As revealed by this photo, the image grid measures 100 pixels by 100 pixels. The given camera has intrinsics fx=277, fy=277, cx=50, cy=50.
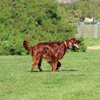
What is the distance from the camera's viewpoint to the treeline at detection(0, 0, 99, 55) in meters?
20.1

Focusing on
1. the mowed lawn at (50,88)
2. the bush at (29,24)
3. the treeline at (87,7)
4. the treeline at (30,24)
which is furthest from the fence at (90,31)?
the treeline at (87,7)

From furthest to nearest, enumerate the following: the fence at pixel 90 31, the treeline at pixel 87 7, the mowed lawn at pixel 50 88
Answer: the treeline at pixel 87 7 < the fence at pixel 90 31 < the mowed lawn at pixel 50 88

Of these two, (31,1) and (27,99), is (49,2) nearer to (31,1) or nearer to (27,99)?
(31,1)

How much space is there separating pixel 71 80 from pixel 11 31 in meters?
13.5

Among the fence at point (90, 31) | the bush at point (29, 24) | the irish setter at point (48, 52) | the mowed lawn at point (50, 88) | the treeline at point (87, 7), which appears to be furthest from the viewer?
the treeline at point (87, 7)

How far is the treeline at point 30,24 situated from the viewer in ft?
66.0

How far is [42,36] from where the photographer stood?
22.5m

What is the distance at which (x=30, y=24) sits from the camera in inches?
864

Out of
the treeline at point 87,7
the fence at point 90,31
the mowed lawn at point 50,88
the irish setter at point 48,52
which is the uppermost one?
the treeline at point 87,7

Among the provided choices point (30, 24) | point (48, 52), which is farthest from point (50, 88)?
point (30, 24)

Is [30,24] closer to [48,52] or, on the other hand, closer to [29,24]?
[29,24]

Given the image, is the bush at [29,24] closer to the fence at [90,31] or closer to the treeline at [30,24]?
the treeline at [30,24]

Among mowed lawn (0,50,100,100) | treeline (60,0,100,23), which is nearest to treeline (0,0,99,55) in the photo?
mowed lawn (0,50,100,100)

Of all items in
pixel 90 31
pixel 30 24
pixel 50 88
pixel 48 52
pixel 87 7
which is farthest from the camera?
pixel 87 7
